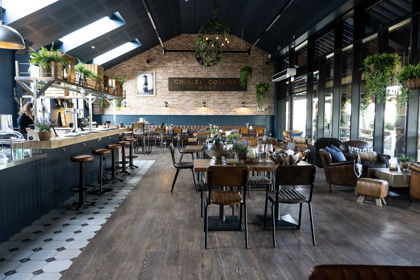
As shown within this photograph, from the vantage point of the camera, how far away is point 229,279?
244cm

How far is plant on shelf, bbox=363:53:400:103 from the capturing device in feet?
16.5

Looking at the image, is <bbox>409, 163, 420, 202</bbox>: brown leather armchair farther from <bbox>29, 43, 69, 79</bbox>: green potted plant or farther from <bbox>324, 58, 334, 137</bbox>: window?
<bbox>29, 43, 69, 79</bbox>: green potted plant

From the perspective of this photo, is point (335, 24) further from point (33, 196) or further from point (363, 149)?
point (33, 196)

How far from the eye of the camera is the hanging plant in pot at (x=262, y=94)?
1305cm

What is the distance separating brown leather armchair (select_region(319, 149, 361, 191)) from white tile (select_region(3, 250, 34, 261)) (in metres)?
4.89

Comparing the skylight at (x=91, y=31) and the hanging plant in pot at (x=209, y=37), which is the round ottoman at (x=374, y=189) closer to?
the hanging plant in pot at (x=209, y=37)

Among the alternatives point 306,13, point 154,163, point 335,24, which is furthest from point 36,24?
point 335,24

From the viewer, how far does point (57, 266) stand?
2.66 m

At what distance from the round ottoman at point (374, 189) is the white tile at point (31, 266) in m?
4.60

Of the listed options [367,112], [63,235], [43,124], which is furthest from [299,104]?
[63,235]

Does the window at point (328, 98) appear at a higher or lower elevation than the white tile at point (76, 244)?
higher

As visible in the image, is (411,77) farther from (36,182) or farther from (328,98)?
(36,182)

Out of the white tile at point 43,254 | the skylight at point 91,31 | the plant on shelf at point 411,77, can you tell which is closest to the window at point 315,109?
the plant on shelf at point 411,77

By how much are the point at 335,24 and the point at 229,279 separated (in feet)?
25.9
